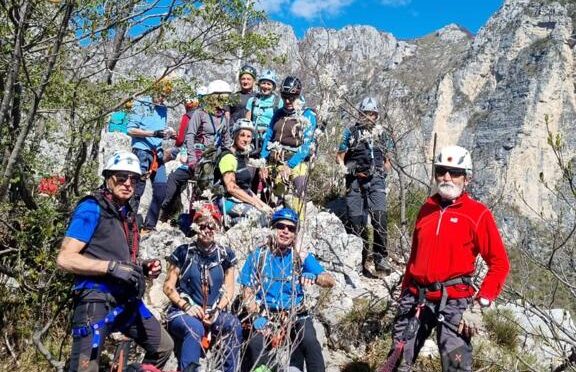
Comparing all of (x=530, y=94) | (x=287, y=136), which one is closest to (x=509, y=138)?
(x=530, y=94)

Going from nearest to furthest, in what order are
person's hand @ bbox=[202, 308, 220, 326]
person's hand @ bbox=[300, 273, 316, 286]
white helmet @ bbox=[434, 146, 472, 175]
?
white helmet @ bbox=[434, 146, 472, 175] < person's hand @ bbox=[300, 273, 316, 286] < person's hand @ bbox=[202, 308, 220, 326]

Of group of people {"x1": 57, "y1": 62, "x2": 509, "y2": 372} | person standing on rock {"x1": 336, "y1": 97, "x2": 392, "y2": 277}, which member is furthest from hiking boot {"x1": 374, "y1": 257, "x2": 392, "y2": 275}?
group of people {"x1": 57, "y1": 62, "x2": 509, "y2": 372}

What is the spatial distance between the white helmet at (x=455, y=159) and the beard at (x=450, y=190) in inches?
5.6

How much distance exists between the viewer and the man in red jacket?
4.01 meters

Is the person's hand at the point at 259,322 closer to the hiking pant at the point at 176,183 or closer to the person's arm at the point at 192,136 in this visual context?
the person's arm at the point at 192,136

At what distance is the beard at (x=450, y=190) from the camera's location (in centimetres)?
425

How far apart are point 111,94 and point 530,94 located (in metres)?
87.6

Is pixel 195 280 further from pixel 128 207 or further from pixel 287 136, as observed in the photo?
pixel 287 136

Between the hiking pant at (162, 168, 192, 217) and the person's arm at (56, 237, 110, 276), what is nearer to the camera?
the person's arm at (56, 237, 110, 276)

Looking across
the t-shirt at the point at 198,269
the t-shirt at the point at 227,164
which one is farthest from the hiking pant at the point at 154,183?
the t-shirt at the point at 198,269

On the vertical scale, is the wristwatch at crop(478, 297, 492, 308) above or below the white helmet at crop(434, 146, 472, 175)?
below

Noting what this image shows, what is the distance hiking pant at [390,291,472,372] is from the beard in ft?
2.60

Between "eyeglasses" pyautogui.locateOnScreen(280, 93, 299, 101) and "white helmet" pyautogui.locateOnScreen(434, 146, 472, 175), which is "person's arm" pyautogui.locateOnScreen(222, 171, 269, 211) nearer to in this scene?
"eyeglasses" pyautogui.locateOnScreen(280, 93, 299, 101)

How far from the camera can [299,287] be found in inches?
147
